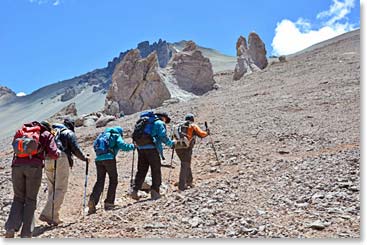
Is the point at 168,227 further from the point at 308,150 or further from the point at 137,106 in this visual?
the point at 137,106

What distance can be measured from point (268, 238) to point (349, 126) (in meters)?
12.2

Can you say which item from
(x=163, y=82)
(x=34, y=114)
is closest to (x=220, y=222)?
(x=163, y=82)

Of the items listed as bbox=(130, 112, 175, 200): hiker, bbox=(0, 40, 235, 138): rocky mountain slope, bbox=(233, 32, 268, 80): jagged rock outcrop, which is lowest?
bbox=(130, 112, 175, 200): hiker

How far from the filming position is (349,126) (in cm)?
1669

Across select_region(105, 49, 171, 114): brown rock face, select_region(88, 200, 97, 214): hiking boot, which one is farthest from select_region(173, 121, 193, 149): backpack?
select_region(105, 49, 171, 114): brown rock face

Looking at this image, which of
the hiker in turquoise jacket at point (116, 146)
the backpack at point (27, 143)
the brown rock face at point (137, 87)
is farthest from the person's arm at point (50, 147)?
the brown rock face at point (137, 87)

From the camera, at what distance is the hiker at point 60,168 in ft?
27.3

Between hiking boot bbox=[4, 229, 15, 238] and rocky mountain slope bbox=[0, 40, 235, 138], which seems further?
rocky mountain slope bbox=[0, 40, 235, 138]

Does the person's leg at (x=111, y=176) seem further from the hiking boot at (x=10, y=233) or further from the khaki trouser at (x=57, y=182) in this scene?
the hiking boot at (x=10, y=233)

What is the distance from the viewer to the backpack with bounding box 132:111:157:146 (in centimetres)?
910

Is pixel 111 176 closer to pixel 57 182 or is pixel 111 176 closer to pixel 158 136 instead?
pixel 57 182

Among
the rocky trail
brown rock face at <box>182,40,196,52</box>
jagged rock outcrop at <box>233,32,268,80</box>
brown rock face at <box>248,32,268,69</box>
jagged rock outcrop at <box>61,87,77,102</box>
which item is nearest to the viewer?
the rocky trail

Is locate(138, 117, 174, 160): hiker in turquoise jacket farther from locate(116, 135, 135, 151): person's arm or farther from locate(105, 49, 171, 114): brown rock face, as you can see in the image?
locate(105, 49, 171, 114): brown rock face

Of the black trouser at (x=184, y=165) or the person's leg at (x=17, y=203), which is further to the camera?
the black trouser at (x=184, y=165)
